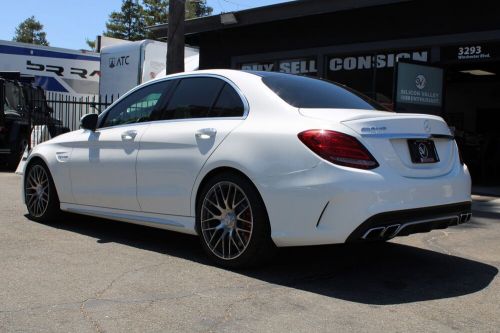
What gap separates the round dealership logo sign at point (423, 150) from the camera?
14.0ft

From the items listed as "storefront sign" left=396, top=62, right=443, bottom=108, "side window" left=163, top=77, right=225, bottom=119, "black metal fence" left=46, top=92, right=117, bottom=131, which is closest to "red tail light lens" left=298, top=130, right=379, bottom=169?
"side window" left=163, top=77, right=225, bottom=119

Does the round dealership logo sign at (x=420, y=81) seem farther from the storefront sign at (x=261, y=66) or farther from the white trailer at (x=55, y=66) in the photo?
the white trailer at (x=55, y=66)

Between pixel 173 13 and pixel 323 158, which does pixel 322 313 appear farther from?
pixel 173 13

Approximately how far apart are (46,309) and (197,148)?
175 cm

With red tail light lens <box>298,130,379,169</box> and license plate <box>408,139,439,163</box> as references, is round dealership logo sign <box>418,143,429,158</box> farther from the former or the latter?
red tail light lens <box>298,130,379,169</box>

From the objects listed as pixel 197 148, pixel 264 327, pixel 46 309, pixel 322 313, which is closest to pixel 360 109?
pixel 197 148

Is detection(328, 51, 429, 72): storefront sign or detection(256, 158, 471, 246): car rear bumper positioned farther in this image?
detection(328, 51, 429, 72): storefront sign

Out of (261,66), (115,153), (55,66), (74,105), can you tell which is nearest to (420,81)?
(261,66)

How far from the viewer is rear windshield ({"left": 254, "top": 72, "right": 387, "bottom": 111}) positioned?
4.55 m

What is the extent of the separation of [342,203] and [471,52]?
8348 millimetres

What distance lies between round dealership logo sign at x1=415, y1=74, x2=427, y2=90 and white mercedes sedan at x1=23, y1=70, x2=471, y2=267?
618 cm

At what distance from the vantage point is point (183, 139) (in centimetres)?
484

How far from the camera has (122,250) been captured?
5.19 m

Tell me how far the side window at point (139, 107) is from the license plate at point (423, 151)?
2348mm
